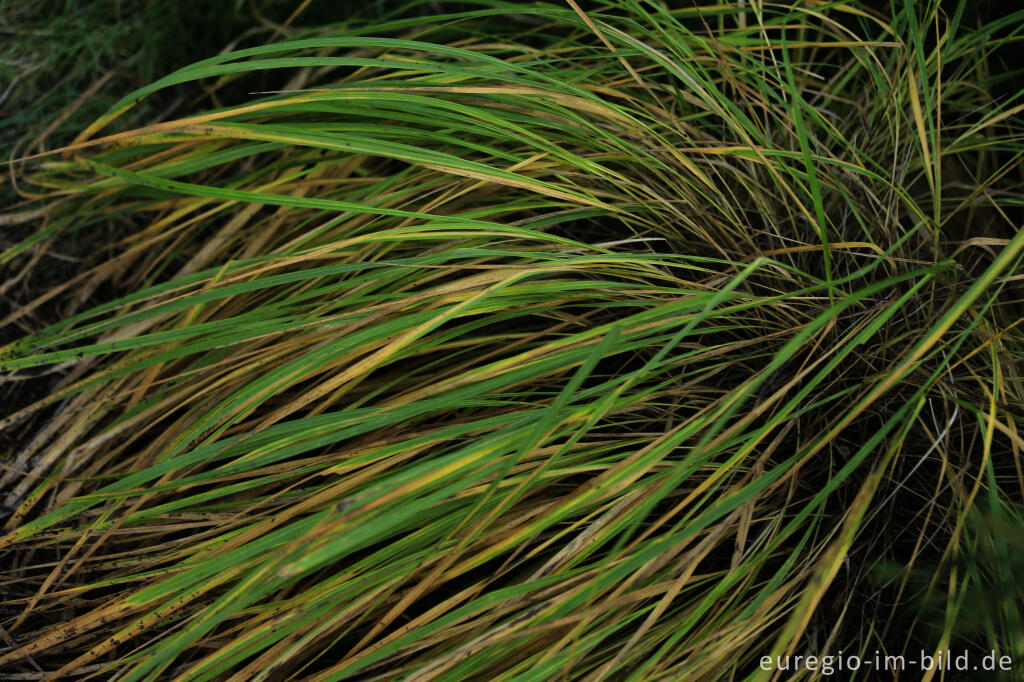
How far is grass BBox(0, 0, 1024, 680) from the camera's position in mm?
869

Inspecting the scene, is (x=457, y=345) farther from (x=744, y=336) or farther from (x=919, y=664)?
(x=919, y=664)

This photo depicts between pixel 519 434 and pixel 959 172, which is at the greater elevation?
pixel 959 172

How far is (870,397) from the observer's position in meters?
0.78

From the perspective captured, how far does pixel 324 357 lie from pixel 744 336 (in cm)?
64

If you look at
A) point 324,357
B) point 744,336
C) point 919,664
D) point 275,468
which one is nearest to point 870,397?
point 744,336

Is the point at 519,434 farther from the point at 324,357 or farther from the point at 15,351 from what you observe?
the point at 15,351

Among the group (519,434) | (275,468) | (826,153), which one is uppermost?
(826,153)

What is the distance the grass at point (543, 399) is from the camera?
0.87 meters

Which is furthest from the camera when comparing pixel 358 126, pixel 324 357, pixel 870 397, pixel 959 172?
pixel 959 172

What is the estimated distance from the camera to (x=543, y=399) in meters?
1.13

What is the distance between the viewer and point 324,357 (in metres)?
0.98

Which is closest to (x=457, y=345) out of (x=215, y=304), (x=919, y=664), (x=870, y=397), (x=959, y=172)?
(x=215, y=304)

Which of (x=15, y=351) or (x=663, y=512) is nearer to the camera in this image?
(x=663, y=512)

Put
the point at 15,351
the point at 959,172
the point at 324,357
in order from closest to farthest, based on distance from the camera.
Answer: the point at 324,357
the point at 15,351
the point at 959,172
